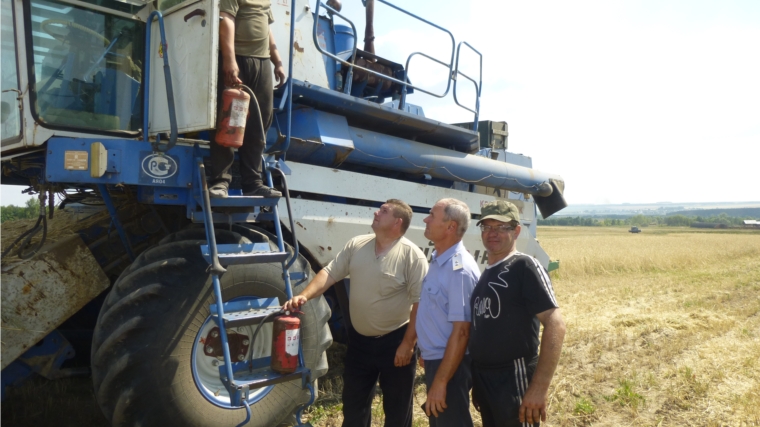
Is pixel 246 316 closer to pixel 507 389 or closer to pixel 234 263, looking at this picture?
pixel 234 263

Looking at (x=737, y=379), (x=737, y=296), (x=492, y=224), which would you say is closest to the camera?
(x=492, y=224)

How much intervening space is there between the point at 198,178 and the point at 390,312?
152cm

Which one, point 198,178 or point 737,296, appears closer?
point 198,178

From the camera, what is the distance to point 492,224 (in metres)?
2.92

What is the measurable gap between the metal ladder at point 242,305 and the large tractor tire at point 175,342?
169 mm

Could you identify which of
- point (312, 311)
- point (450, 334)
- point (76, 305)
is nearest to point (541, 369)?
point (450, 334)

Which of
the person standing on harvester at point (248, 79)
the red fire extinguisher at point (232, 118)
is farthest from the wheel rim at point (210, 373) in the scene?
the red fire extinguisher at point (232, 118)

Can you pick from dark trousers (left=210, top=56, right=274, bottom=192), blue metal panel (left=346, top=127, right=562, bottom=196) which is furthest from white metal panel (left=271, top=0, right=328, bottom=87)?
dark trousers (left=210, top=56, right=274, bottom=192)

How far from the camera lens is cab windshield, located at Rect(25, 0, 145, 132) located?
3557 millimetres

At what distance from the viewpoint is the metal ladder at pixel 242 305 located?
3.20 meters

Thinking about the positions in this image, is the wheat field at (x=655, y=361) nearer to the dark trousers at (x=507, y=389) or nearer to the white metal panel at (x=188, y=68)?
the dark trousers at (x=507, y=389)

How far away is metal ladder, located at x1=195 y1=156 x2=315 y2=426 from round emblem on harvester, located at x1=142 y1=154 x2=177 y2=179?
17 centimetres

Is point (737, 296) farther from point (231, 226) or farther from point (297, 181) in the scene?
point (231, 226)

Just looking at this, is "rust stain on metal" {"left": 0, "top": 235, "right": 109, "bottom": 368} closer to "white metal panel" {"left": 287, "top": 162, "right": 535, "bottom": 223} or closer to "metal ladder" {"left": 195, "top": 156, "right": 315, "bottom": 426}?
"metal ladder" {"left": 195, "top": 156, "right": 315, "bottom": 426}
